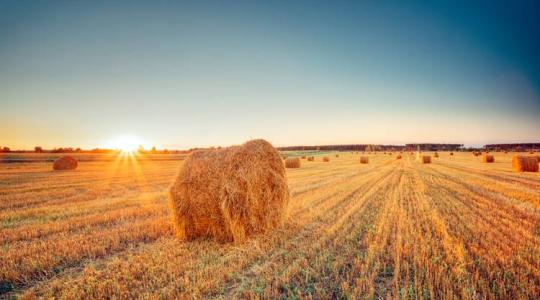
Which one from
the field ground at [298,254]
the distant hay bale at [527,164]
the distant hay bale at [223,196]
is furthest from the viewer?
the distant hay bale at [527,164]

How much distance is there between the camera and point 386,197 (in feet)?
32.2

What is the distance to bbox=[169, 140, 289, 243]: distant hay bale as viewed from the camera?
582 centimetres

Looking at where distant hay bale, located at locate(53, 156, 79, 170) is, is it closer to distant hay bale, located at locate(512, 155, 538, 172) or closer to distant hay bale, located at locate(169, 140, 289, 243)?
distant hay bale, located at locate(169, 140, 289, 243)

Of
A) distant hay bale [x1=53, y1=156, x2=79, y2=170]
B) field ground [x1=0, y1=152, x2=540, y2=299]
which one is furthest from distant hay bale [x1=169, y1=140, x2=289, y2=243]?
distant hay bale [x1=53, y1=156, x2=79, y2=170]

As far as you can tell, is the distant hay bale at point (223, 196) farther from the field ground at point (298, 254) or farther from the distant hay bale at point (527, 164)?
the distant hay bale at point (527, 164)

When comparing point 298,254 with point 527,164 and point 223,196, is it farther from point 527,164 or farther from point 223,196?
point 527,164

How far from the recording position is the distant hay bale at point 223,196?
19.1 feet

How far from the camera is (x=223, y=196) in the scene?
5.75 meters

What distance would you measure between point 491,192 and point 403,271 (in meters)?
8.92

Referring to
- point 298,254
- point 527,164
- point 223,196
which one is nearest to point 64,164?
point 223,196

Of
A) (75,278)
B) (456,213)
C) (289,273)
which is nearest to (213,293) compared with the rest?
(289,273)

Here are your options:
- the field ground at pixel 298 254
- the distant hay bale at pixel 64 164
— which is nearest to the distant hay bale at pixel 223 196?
the field ground at pixel 298 254

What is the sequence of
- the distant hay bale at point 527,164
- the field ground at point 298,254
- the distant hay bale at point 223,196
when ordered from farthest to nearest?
1. the distant hay bale at point 527,164
2. the distant hay bale at point 223,196
3. the field ground at point 298,254

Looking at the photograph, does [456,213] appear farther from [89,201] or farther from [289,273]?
[89,201]
